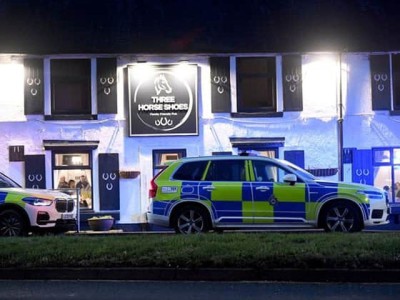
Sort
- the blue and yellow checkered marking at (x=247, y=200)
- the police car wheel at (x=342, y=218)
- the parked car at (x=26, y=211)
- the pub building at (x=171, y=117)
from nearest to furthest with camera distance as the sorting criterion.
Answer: the police car wheel at (x=342, y=218) → the blue and yellow checkered marking at (x=247, y=200) → the parked car at (x=26, y=211) → the pub building at (x=171, y=117)

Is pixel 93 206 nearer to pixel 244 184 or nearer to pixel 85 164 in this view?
pixel 85 164

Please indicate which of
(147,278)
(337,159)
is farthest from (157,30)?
(147,278)

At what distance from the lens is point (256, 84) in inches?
765

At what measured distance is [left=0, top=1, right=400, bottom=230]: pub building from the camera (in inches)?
743

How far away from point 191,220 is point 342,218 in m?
2.98

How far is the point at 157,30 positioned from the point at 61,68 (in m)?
3.05

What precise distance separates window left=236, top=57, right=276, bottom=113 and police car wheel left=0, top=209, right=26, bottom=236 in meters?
7.71

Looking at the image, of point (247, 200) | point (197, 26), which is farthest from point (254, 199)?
point (197, 26)

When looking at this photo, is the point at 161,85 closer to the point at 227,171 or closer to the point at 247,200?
the point at 227,171

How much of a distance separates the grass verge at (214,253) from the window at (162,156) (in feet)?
26.7

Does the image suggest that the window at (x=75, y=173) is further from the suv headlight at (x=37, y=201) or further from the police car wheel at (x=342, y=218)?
the police car wheel at (x=342, y=218)

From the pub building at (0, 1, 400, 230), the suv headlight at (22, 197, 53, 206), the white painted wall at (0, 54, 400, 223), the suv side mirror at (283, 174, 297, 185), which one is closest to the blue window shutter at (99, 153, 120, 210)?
the pub building at (0, 1, 400, 230)

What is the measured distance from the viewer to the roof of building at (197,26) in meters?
19.1

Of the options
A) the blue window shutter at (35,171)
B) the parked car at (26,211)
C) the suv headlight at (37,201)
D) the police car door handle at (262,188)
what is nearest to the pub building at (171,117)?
the blue window shutter at (35,171)
